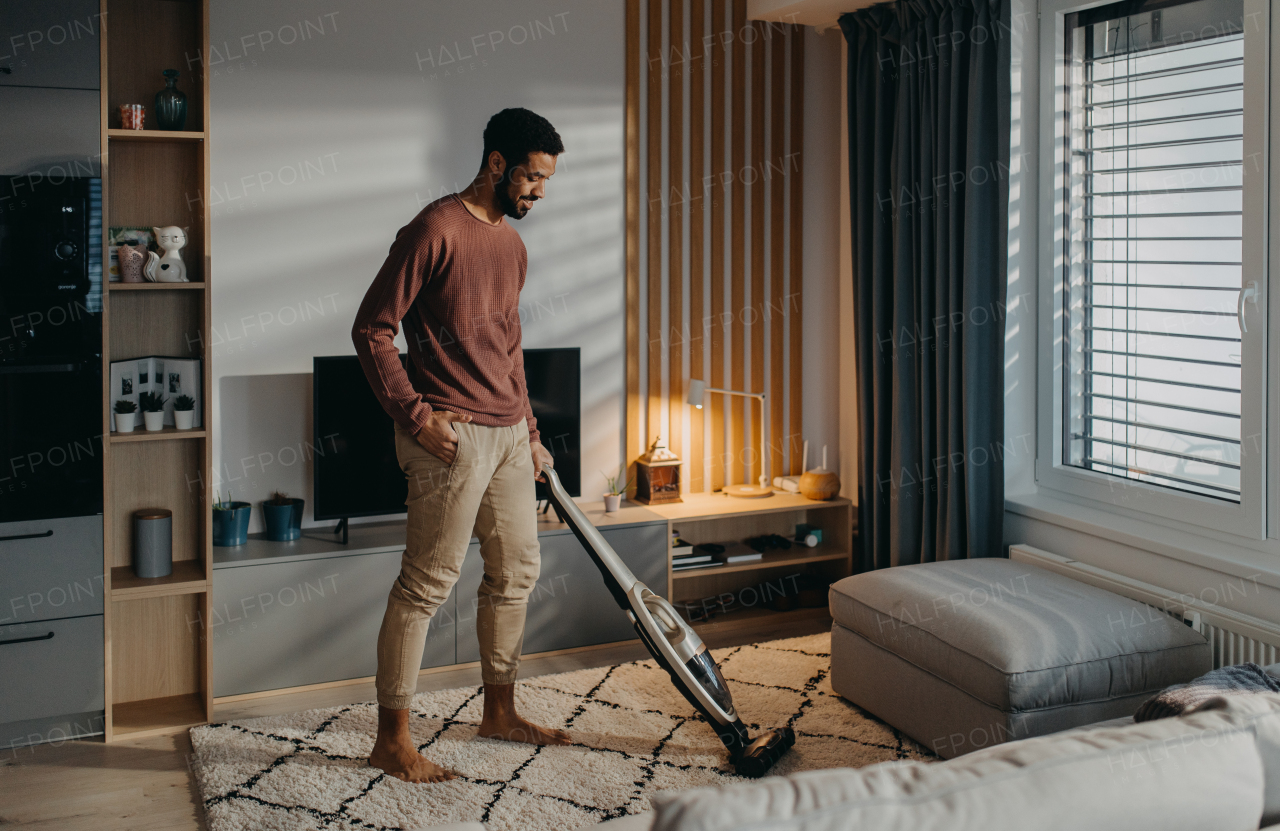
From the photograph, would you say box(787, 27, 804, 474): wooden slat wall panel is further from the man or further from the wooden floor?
the man

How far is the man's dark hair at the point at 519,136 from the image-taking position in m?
2.51

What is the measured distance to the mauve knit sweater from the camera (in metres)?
2.50

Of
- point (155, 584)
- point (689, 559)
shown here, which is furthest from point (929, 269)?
point (155, 584)

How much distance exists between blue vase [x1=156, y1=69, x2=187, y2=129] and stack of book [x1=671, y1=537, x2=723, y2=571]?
2139 millimetres

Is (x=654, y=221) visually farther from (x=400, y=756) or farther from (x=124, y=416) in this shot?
(x=400, y=756)

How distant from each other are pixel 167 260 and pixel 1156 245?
9.31ft

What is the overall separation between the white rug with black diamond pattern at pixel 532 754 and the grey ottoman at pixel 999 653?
0.53 ft

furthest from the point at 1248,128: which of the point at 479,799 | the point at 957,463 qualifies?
the point at 479,799

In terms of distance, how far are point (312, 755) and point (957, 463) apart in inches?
84.9

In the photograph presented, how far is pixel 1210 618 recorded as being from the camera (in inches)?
106

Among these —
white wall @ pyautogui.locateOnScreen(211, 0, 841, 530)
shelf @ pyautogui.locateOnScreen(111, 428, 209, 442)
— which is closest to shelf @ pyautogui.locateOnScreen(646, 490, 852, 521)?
white wall @ pyautogui.locateOnScreen(211, 0, 841, 530)

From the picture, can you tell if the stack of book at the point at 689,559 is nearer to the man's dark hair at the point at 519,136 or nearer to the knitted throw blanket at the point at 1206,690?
the man's dark hair at the point at 519,136

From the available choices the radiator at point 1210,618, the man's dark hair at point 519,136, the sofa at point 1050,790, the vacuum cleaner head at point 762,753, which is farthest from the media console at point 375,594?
the sofa at point 1050,790

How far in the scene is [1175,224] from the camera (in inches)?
116
